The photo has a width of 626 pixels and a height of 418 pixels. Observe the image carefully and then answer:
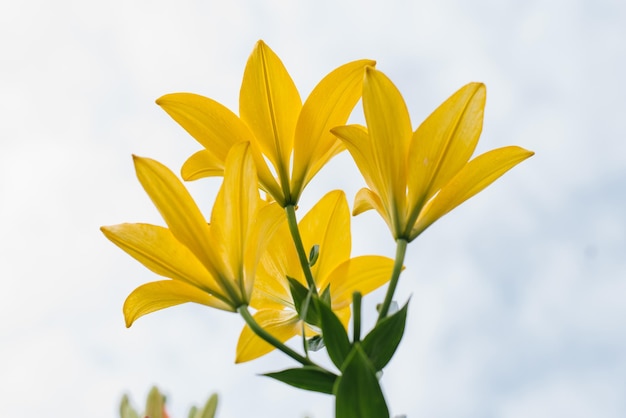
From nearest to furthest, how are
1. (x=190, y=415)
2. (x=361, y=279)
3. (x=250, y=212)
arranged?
1. (x=190, y=415)
2. (x=250, y=212)
3. (x=361, y=279)

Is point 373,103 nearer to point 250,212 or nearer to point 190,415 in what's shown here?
point 250,212

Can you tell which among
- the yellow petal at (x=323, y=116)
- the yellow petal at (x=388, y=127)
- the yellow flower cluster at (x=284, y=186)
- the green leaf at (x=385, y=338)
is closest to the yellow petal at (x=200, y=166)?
the yellow flower cluster at (x=284, y=186)

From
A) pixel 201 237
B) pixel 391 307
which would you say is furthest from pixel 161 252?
pixel 391 307

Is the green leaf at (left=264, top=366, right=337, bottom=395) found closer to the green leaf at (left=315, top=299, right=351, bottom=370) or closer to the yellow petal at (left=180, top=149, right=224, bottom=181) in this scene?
the green leaf at (left=315, top=299, right=351, bottom=370)

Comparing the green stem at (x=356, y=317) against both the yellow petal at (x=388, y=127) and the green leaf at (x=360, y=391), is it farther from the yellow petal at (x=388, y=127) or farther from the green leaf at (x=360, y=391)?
the yellow petal at (x=388, y=127)

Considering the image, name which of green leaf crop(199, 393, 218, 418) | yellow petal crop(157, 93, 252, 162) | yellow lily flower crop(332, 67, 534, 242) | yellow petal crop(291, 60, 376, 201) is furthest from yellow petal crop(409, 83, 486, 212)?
green leaf crop(199, 393, 218, 418)

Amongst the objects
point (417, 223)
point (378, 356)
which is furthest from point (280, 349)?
point (417, 223)
